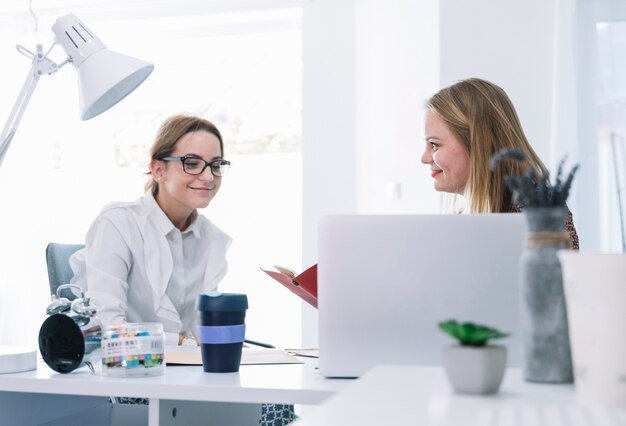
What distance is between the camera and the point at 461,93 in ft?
7.01

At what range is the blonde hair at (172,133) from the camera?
259cm

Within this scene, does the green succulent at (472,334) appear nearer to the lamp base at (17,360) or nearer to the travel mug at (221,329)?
the travel mug at (221,329)

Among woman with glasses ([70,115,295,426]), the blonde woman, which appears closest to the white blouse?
woman with glasses ([70,115,295,426])

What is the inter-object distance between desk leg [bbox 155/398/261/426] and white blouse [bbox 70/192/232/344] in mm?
519

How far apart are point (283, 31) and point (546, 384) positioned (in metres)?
4.22

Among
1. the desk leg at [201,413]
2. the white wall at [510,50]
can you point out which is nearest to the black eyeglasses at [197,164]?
the desk leg at [201,413]

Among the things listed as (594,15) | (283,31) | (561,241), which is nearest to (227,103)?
(283,31)

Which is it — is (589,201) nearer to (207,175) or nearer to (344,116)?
(344,116)

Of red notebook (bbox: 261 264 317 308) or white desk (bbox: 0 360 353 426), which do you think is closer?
white desk (bbox: 0 360 353 426)

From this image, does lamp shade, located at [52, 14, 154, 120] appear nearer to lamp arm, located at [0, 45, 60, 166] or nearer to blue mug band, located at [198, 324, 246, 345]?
lamp arm, located at [0, 45, 60, 166]

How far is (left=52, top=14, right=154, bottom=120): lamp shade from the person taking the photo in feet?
5.48

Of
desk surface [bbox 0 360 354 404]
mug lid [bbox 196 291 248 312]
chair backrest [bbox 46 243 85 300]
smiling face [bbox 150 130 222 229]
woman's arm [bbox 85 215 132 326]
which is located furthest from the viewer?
smiling face [bbox 150 130 222 229]

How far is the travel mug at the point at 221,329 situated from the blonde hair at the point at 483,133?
803 mm

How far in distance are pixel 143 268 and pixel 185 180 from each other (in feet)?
1.11
